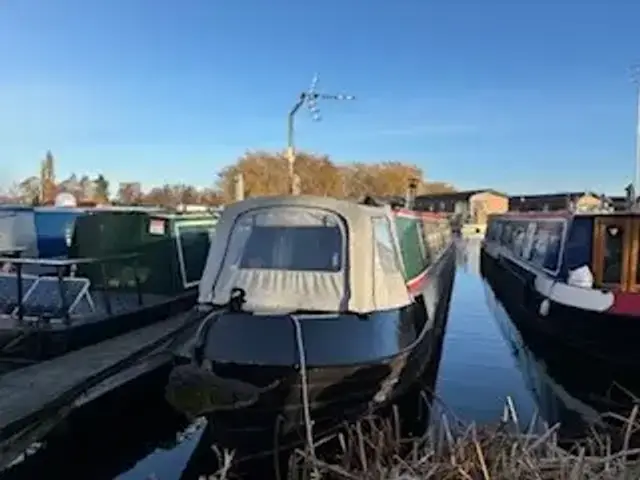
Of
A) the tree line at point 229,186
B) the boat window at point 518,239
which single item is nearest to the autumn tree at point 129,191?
the tree line at point 229,186

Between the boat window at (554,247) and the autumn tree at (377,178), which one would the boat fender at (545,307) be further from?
the autumn tree at (377,178)

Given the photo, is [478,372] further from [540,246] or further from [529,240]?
[529,240]

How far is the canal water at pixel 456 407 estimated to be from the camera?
6.86m

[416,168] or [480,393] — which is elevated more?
[416,168]

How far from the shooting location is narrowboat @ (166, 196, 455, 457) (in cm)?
575

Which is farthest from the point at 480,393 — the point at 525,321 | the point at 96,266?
the point at 96,266

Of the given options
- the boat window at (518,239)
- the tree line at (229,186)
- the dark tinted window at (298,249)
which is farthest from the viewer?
the tree line at (229,186)

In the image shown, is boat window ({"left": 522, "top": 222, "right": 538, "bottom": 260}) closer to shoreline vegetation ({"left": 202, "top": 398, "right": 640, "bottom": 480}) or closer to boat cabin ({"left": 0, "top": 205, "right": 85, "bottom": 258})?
boat cabin ({"left": 0, "top": 205, "right": 85, "bottom": 258})

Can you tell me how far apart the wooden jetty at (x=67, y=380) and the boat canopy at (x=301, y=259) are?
58 centimetres

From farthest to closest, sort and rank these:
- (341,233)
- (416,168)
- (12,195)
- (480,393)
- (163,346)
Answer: (416,168) < (12,195) < (480,393) < (163,346) < (341,233)

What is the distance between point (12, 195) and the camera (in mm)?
56594

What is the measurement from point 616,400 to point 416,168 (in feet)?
270

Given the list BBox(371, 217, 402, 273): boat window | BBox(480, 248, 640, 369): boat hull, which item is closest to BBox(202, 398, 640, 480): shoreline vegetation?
BBox(371, 217, 402, 273): boat window

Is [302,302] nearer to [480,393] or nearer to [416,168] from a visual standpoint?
[480,393]
